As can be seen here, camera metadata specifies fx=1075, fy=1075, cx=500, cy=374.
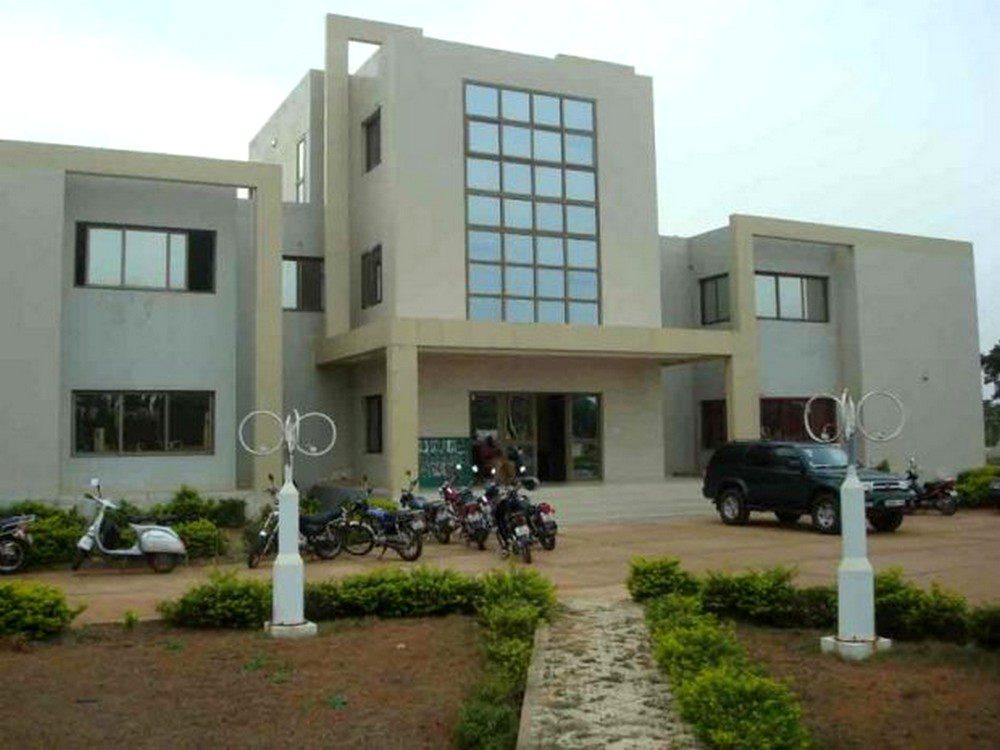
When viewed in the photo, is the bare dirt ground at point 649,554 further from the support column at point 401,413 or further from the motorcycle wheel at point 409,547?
the support column at point 401,413

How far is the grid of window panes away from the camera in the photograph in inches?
994

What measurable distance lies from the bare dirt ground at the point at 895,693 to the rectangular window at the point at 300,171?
22.0 m

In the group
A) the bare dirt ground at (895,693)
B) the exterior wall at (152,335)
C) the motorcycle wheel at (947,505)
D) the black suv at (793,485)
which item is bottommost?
the bare dirt ground at (895,693)

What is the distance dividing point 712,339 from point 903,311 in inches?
335

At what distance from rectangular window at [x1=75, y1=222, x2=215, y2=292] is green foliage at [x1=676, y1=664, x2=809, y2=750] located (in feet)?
62.1

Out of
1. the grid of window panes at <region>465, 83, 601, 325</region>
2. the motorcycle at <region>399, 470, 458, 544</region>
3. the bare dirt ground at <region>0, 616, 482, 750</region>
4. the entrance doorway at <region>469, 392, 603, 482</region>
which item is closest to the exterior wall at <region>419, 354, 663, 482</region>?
the entrance doorway at <region>469, 392, 603, 482</region>

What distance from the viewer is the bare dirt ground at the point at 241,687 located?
22.1 ft

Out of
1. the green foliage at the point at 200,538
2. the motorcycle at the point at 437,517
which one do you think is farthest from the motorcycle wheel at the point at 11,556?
the motorcycle at the point at 437,517

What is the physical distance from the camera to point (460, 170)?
25062mm

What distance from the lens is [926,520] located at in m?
22.6

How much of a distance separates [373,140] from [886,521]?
14943mm

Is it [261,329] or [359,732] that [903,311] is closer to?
[261,329]

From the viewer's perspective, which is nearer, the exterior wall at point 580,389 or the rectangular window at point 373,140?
the exterior wall at point 580,389

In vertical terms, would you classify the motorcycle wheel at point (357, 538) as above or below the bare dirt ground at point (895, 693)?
above
